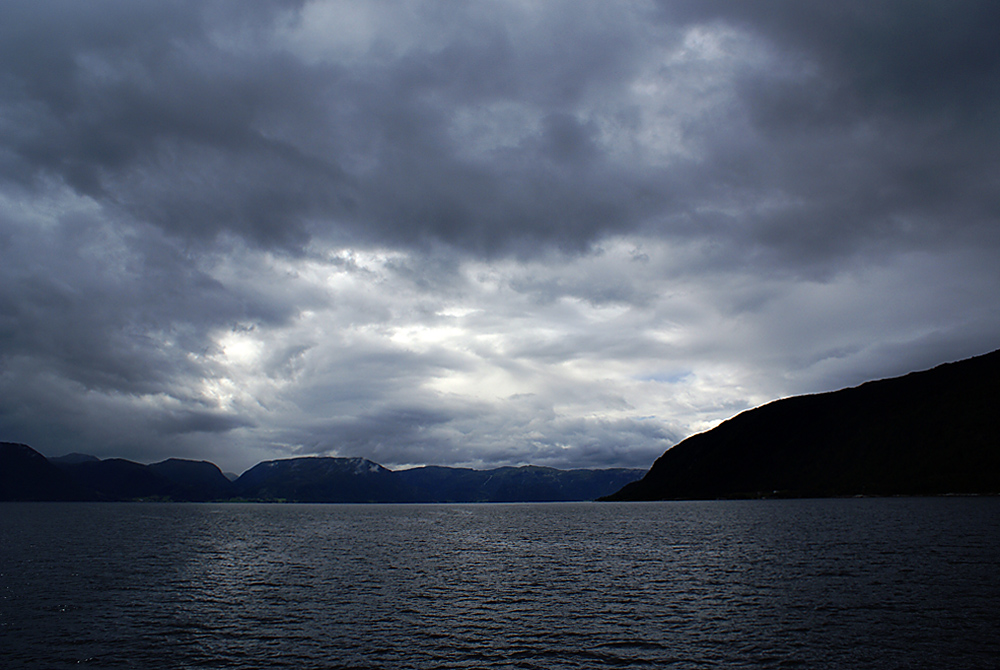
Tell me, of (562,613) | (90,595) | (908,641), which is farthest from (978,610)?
(90,595)

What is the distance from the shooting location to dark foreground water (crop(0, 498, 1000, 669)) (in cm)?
3906

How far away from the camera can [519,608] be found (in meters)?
54.6

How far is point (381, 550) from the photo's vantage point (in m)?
112

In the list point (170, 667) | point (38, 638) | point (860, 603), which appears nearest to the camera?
point (170, 667)

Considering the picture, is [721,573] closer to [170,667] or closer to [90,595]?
[170,667]

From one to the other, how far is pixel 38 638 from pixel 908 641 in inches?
2716

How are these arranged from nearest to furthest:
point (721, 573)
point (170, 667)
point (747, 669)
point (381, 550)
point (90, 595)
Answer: point (747, 669) < point (170, 667) < point (90, 595) < point (721, 573) < point (381, 550)

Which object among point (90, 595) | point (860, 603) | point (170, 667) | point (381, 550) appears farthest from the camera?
point (381, 550)

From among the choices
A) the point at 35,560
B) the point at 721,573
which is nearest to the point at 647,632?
the point at 721,573

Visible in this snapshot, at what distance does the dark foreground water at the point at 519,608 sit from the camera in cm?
3906

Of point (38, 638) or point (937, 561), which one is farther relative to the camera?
point (937, 561)

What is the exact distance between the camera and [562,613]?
52.0 meters

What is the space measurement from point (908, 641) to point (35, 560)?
123053 mm

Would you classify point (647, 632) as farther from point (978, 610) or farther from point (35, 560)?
point (35, 560)
